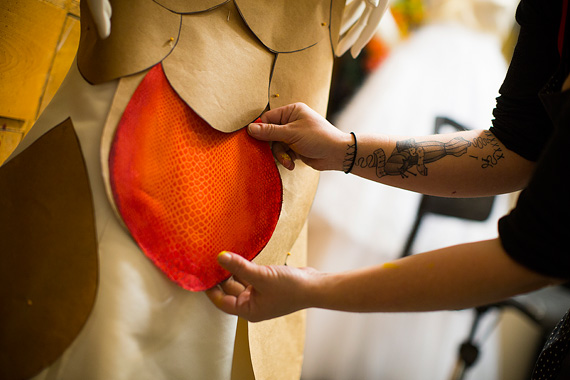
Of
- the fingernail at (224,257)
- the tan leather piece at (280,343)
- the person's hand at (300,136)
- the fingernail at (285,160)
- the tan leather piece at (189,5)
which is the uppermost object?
the tan leather piece at (189,5)

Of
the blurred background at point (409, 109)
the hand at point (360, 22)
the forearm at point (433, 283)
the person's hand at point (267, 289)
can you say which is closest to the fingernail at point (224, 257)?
the person's hand at point (267, 289)

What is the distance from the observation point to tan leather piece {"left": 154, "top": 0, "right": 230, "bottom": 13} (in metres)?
0.57

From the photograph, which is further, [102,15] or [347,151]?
[347,151]

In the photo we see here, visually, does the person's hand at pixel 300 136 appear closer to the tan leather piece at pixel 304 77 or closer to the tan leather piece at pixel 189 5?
the tan leather piece at pixel 304 77

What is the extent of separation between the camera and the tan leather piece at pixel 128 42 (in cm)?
54

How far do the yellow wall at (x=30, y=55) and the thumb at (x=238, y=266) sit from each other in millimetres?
514

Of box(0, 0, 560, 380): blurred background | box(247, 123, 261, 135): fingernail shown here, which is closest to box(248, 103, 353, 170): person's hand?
box(247, 123, 261, 135): fingernail

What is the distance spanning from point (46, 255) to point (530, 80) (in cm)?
84

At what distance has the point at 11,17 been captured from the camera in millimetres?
676

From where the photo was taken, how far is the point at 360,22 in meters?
0.80

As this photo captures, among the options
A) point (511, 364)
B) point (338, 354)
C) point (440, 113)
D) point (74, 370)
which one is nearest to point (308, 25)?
point (74, 370)

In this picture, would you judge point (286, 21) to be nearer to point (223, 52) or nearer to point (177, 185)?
point (223, 52)

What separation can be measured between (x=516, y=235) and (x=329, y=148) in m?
0.33

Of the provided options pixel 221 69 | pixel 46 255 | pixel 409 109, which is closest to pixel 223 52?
pixel 221 69
